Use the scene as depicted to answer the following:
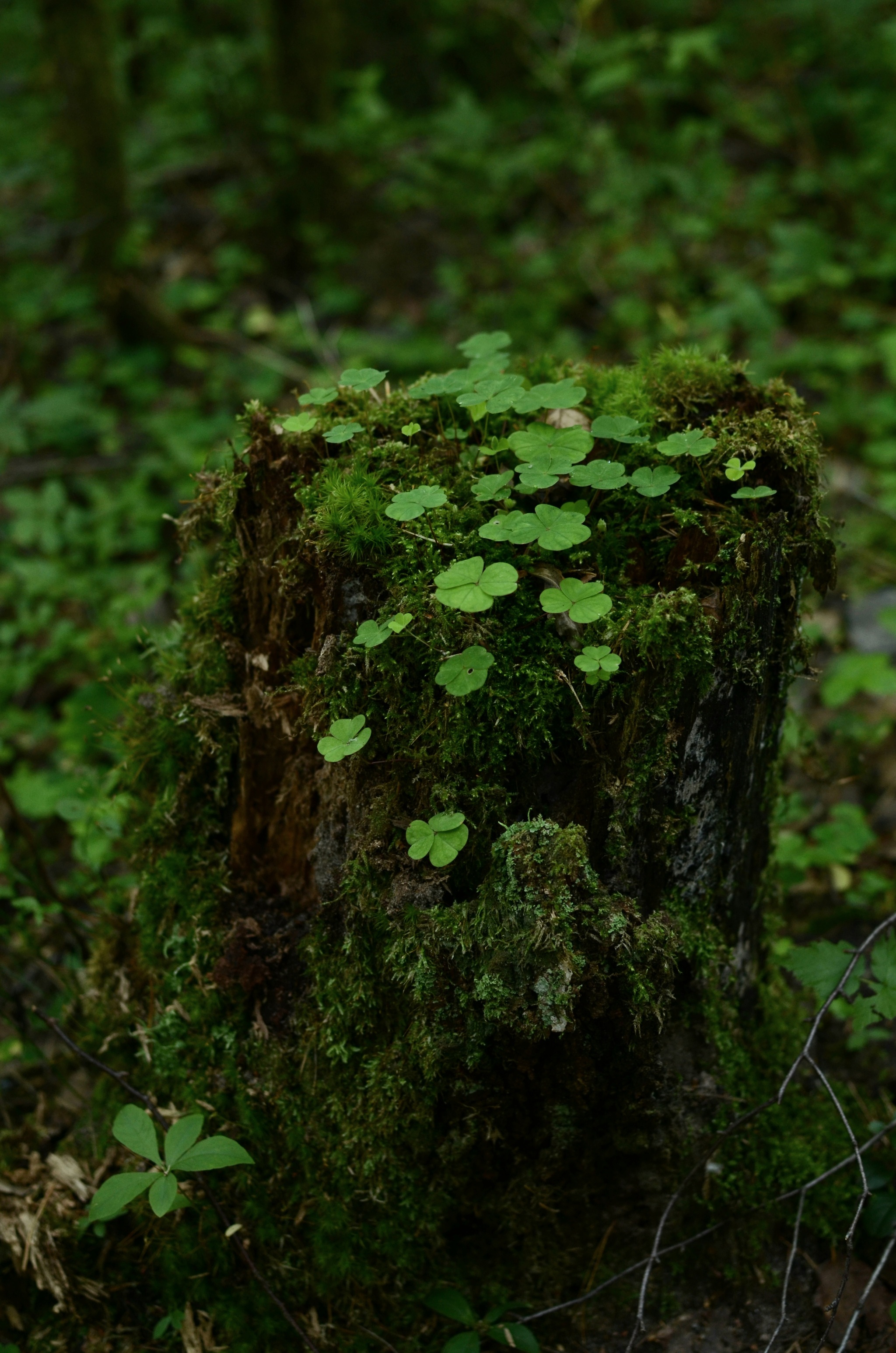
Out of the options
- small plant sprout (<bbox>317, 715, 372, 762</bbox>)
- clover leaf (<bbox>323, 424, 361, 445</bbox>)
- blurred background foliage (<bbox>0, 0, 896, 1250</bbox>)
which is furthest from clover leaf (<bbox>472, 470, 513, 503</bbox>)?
blurred background foliage (<bbox>0, 0, 896, 1250</bbox>)

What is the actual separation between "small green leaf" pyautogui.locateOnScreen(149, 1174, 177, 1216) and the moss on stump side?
0.37 m

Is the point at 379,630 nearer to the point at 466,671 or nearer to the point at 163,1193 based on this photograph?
the point at 466,671

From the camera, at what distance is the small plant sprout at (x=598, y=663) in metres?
1.84

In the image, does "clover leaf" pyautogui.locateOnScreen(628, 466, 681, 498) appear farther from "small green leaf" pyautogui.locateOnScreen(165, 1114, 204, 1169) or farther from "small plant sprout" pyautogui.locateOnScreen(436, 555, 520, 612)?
"small green leaf" pyautogui.locateOnScreen(165, 1114, 204, 1169)

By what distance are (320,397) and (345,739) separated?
850 millimetres

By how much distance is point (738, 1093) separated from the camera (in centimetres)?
230

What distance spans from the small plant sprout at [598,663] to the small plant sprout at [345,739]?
0.47 metres

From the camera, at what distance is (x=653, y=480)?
6.60 ft

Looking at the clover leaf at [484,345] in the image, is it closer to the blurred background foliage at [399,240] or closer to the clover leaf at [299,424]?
the clover leaf at [299,424]

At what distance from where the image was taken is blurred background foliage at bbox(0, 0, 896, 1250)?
16.7ft

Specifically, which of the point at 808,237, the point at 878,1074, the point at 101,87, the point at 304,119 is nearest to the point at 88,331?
the point at 101,87

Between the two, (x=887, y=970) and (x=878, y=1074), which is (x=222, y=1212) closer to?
(x=887, y=970)

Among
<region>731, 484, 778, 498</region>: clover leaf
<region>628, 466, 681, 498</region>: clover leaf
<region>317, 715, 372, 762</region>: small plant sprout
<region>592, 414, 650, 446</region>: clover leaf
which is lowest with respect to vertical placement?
<region>317, 715, 372, 762</region>: small plant sprout

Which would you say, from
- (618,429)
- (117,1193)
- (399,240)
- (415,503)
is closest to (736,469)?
(618,429)
